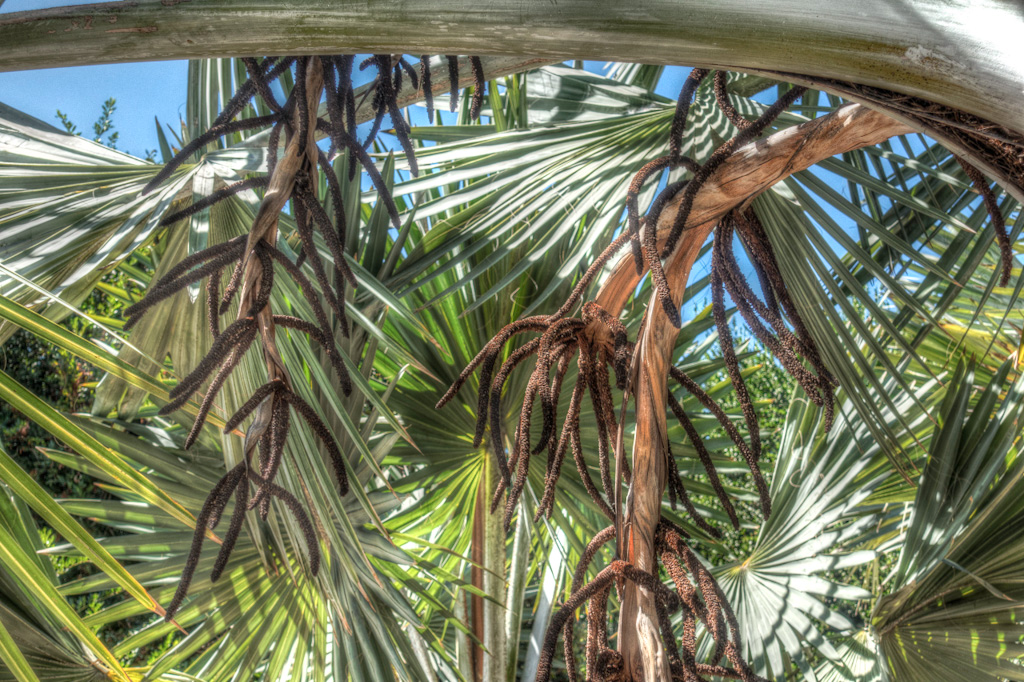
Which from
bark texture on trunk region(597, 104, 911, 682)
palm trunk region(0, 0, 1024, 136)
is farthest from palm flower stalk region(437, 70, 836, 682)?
palm trunk region(0, 0, 1024, 136)

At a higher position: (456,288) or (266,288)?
(456,288)

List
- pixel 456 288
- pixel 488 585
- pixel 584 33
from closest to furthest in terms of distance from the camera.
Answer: pixel 584 33 < pixel 456 288 < pixel 488 585

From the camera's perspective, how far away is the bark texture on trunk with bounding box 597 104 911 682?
577 millimetres

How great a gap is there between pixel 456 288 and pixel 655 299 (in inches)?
30.5

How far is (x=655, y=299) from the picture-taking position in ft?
2.15

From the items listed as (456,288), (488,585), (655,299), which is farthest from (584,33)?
(488,585)

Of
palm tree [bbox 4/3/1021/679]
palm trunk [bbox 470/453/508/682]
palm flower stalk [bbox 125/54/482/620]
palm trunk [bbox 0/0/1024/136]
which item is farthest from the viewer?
palm trunk [bbox 470/453/508/682]

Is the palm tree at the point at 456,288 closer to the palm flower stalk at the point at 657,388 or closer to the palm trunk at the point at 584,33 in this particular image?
the palm flower stalk at the point at 657,388

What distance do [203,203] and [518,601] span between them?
158 centimetres

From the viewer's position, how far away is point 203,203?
583mm

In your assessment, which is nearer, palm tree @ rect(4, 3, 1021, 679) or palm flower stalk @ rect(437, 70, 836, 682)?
palm flower stalk @ rect(437, 70, 836, 682)

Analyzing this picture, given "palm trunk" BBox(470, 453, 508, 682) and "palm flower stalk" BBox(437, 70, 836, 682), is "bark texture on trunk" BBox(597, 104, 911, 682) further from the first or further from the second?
"palm trunk" BBox(470, 453, 508, 682)

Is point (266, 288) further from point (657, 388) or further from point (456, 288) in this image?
point (456, 288)

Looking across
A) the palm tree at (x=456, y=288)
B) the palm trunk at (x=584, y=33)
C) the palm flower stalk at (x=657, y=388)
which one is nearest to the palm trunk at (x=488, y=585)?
the palm tree at (x=456, y=288)
